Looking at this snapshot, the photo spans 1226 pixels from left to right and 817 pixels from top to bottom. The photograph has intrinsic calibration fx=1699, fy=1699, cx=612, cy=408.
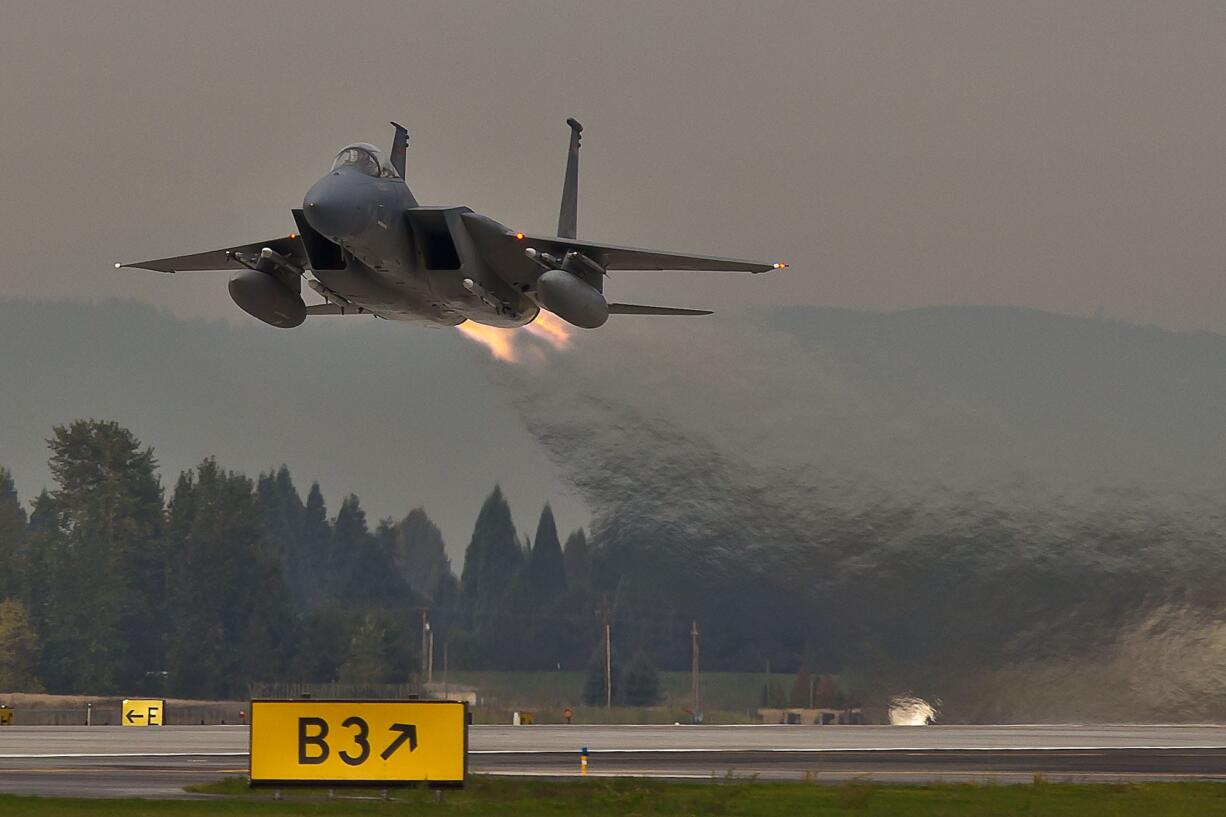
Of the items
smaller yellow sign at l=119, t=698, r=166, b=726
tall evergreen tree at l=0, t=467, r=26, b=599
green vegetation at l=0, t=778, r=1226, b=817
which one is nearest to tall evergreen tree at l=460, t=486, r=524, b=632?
smaller yellow sign at l=119, t=698, r=166, b=726

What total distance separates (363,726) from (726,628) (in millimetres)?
29049

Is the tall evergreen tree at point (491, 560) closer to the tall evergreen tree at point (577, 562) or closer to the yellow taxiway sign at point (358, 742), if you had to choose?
the tall evergreen tree at point (577, 562)

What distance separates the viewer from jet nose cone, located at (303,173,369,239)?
30.8m

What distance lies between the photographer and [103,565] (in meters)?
88.4

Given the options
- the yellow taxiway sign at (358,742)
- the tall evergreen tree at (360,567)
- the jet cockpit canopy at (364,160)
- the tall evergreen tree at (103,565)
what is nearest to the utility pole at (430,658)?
the tall evergreen tree at (360,567)

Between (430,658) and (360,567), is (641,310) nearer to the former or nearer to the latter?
(430,658)

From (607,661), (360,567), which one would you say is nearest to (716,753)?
(607,661)

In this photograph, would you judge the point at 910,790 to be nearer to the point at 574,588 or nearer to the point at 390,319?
the point at 390,319

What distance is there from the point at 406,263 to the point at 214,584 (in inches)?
2254

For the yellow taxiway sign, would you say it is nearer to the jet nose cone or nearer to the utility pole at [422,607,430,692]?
the jet nose cone

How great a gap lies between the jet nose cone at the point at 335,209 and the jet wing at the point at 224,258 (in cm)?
377

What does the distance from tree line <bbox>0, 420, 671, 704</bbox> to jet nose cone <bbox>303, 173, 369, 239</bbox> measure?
117 ft

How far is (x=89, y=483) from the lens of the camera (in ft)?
306

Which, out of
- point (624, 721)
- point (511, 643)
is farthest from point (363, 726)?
point (511, 643)
